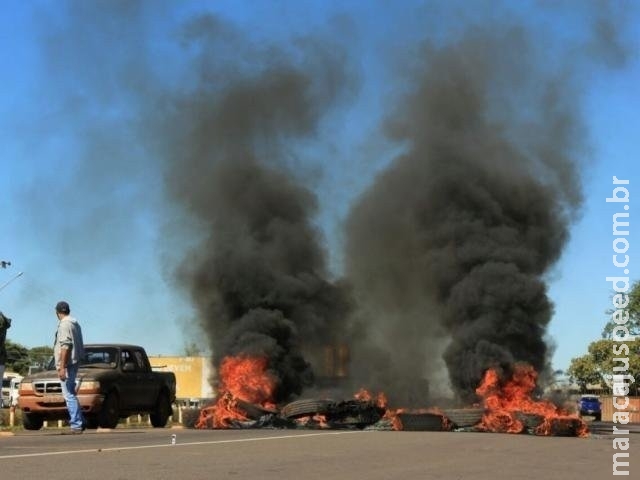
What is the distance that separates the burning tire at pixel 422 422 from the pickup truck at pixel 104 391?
211 inches

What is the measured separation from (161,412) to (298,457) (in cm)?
959

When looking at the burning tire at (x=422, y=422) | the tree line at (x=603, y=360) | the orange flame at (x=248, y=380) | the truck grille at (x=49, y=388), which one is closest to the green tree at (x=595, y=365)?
the tree line at (x=603, y=360)

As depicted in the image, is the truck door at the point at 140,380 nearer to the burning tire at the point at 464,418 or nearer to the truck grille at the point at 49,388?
the truck grille at the point at 49,388

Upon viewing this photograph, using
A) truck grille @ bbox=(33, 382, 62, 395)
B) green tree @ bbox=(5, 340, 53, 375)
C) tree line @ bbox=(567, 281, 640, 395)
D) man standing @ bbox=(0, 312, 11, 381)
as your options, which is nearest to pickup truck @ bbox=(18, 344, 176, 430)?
truck grille @ bbox=(33, 382, 62, 395)

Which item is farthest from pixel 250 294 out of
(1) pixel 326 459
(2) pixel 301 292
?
(1) pixel 326 459

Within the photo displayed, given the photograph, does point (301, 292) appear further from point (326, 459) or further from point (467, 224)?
point (326, 459)

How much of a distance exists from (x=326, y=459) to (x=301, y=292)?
656 inches

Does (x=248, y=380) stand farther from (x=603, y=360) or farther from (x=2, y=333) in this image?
(x=603, y=360)

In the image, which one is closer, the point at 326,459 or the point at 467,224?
the point at 326,459

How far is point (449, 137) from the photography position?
2609cm

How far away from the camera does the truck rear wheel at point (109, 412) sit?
17.2 meters

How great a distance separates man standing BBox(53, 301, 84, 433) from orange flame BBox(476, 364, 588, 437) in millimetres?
8164

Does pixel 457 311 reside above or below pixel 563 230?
below

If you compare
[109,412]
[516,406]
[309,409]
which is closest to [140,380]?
[109,412]
